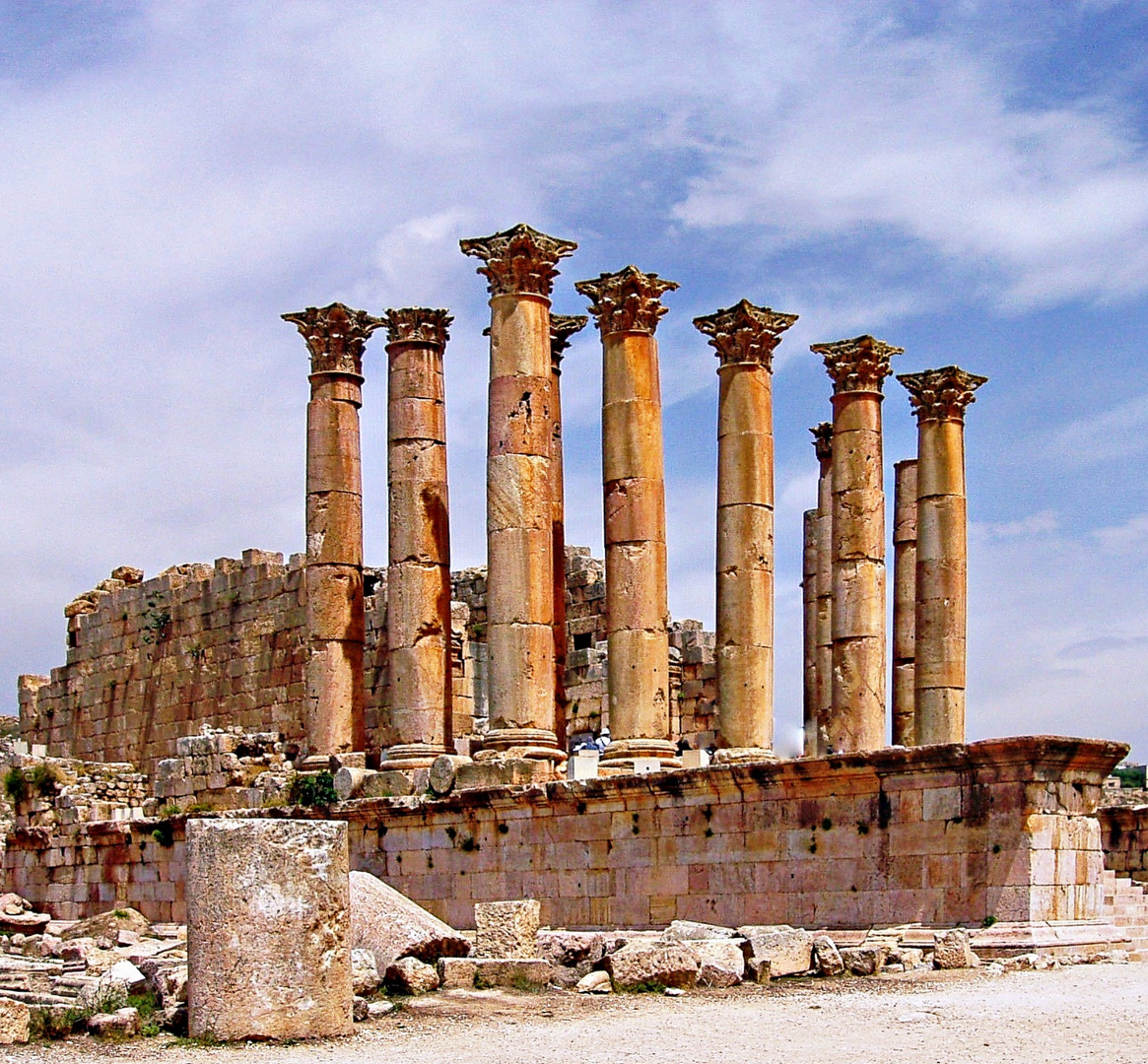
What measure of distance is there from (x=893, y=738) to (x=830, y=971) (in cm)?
1526

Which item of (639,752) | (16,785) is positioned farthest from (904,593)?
(16,785)

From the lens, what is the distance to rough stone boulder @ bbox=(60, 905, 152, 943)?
2616 cm

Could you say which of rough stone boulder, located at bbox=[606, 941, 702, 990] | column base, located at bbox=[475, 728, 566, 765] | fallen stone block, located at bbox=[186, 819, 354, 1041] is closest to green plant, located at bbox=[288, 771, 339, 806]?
column base, located at bbox=[475, 728, 566, 765]

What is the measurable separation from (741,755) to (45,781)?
47.4 ft

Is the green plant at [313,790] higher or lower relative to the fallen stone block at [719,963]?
higher

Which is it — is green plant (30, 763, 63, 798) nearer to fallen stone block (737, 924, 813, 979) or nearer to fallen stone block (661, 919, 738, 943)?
fallen stone block (661, 919, 738, 943)

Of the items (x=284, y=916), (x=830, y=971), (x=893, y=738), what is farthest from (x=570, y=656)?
(x=284, y=916)

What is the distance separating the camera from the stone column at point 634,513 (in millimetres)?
25781

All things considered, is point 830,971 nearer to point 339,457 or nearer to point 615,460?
point 615,460

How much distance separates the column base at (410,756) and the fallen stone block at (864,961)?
1071 cm

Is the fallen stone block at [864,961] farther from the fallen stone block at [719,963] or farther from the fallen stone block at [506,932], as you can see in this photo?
the fallen stone block at [506,932]

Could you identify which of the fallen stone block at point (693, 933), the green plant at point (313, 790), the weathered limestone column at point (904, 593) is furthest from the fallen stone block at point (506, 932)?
the weathered limestone column at point (904, 593)

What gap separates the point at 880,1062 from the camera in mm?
12172

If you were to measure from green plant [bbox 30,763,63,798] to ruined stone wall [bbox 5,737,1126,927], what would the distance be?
323 inches
